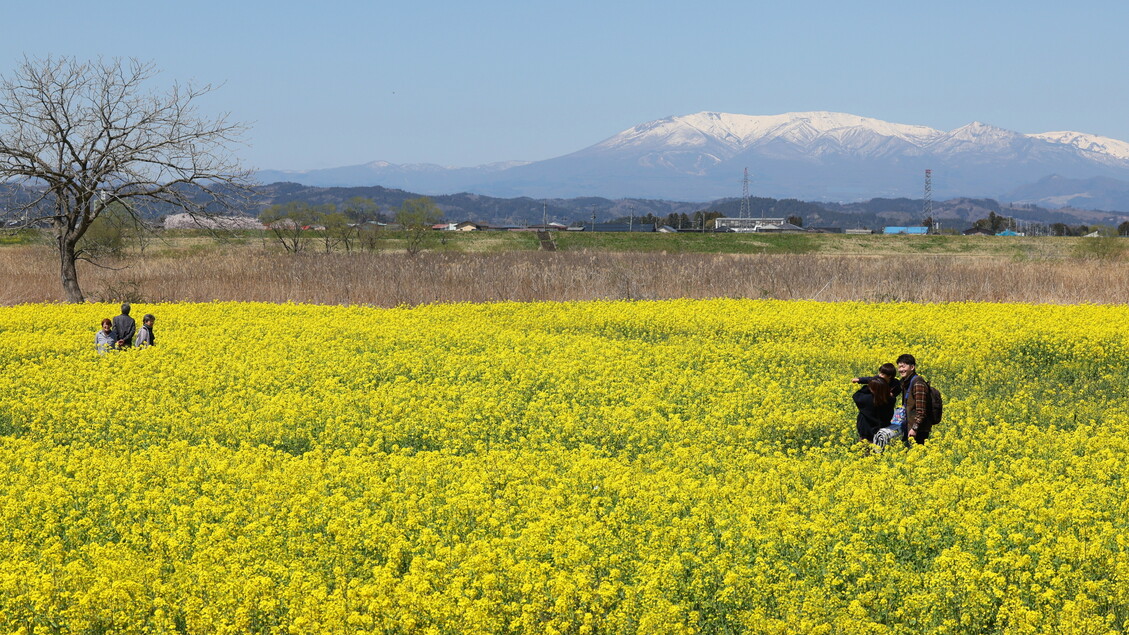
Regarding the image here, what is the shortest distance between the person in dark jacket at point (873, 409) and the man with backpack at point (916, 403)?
30cm

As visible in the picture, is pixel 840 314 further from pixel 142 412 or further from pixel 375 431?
pixel 142 412

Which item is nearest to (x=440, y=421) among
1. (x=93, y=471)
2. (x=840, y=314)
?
(x=93, y=471)

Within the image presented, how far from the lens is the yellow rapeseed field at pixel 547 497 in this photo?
255 inches

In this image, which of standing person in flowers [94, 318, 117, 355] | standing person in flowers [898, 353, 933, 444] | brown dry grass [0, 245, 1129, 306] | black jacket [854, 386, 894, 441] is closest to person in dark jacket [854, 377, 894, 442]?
black jacket [854, 386, 894, 441]

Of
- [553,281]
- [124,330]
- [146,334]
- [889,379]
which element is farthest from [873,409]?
[553,281]

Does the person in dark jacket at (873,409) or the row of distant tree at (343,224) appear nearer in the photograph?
the person in dark jacket at (873,409)

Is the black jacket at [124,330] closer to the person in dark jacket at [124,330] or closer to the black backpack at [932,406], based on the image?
the person in dark jacket at [124,330]

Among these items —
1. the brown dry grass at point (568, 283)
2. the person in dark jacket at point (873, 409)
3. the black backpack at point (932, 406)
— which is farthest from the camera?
the brown dry grass at point (568, 283)

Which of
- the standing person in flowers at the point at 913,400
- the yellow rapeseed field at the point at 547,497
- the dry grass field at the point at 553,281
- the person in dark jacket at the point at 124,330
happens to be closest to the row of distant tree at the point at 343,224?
the dry grass field at the point at 553,281

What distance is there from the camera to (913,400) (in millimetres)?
10148

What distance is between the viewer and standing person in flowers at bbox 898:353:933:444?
394 inches

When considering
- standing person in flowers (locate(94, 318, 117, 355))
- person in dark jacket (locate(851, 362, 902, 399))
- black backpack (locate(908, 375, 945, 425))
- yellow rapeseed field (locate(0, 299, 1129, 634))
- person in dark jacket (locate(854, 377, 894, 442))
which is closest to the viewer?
yellow rapeseed field (locate(0, 299, 1129, 634))

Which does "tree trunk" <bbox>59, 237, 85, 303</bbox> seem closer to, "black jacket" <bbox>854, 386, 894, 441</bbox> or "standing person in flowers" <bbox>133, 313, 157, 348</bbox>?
"standing person in flowers" <bbox>133, 313, 157, 348</bbox>

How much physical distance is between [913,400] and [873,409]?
1.96 feet
